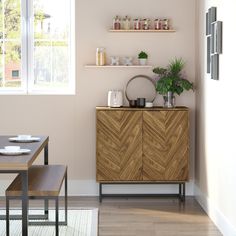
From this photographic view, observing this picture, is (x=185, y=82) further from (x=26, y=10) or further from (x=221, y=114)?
(x=26, y=10)

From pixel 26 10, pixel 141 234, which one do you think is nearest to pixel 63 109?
pixel 26 10

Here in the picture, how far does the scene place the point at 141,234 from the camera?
4898 millimetres

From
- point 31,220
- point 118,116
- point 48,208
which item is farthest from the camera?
point 118,116

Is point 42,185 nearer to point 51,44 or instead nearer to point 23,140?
point 23,140

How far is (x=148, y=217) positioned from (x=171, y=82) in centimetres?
135

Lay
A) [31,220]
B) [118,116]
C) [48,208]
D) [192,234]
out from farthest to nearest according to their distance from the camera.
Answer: [118,116]
[48,208]
[31,220]
[192,234]

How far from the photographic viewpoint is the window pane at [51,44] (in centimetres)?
640

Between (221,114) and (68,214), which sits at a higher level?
(221,114)

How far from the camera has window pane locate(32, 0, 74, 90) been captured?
6.40 m

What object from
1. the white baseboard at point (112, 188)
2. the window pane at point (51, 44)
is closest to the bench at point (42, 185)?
the white baseboard at point (112, 188)

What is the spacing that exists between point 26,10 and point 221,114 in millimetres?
2439

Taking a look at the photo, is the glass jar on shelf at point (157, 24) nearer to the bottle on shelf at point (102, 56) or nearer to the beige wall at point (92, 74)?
the beige wall at point (92, 74)

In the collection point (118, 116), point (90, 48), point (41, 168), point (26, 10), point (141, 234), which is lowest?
point (141, 234)

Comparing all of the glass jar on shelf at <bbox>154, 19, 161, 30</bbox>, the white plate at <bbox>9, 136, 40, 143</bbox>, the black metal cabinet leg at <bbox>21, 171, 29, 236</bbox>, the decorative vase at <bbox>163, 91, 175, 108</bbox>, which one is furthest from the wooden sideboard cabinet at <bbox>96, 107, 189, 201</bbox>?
the black metal cabinet leg at <bbox>21, 171, 29, 236</bbox>
